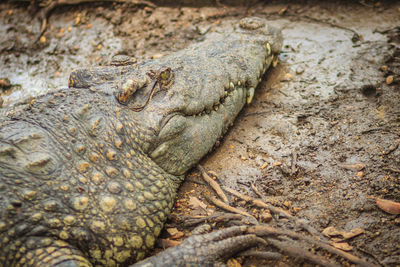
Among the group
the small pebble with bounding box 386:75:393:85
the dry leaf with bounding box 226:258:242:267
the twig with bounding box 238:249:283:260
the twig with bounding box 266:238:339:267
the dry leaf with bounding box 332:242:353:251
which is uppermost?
the small pebble with bounding box 386:75:393:85

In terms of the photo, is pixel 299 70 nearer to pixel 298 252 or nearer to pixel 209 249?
pixel 298 252

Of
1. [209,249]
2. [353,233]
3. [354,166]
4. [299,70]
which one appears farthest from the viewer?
[299,70]

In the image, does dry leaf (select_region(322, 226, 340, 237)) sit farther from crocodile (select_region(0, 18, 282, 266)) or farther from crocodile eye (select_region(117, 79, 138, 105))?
crocodile eye (select_region(117, 79, 138, 105))

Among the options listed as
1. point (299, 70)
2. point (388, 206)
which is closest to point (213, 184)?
point (388, 206)

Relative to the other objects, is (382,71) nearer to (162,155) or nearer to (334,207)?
(334,207)

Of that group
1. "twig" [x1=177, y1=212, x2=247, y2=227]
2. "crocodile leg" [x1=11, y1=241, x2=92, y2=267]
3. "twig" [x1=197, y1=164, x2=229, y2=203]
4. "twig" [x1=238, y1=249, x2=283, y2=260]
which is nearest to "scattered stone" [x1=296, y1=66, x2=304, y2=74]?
"twig" [x1=197, y1=164, x2=229, y2=203]

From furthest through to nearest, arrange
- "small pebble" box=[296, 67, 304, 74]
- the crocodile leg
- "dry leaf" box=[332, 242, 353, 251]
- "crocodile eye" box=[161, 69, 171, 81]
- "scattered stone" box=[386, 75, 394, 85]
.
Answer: "small pebble" box=[296, 67, 304, 74] < "scattered stone" box=[386, 75, 394, 85] < "crocodile eye" box=[161, 69, 171, 81] < "dry leaf" box=[332, 242, 353, 251] < the crocodile leg

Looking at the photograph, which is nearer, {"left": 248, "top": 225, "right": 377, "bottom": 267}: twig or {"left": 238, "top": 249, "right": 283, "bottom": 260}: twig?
{"left": 248, "top": 225, "right": 377, "bottom": 267}: twig
